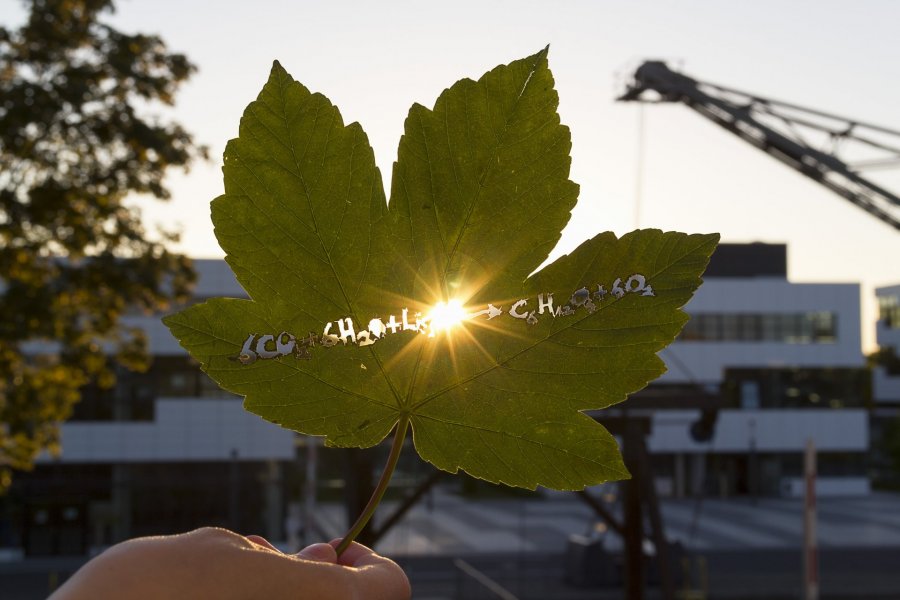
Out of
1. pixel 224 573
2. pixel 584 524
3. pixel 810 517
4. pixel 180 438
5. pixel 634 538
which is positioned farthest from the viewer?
pixel 584 524

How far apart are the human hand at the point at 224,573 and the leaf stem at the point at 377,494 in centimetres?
1

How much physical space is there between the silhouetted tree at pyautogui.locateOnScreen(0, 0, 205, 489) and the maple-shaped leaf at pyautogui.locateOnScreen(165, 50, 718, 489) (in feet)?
35.4

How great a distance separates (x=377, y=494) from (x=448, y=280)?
0.13 m

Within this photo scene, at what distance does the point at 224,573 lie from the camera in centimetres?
52

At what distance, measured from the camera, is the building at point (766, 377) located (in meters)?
38.3

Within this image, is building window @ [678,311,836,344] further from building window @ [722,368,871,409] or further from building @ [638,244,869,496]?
building window @ [722,368,871,409]

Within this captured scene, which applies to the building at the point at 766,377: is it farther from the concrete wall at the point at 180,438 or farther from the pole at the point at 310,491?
the concrete wall at the point at 180,438

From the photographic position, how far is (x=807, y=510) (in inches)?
451

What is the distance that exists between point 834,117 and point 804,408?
88.1 ft

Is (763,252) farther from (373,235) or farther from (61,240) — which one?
(373,235)

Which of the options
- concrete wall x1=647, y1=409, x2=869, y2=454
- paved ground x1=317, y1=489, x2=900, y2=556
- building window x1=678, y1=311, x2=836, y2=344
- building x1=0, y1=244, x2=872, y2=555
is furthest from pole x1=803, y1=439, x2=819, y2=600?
concrete wall x1=647, y1=409, x2=869, y2=454

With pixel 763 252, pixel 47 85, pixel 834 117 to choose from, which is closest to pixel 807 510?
pixel 834 117

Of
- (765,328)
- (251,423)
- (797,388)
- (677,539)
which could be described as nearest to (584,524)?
(677,539)

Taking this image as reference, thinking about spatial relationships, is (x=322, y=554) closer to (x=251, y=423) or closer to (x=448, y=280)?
(x=448, y=280)
